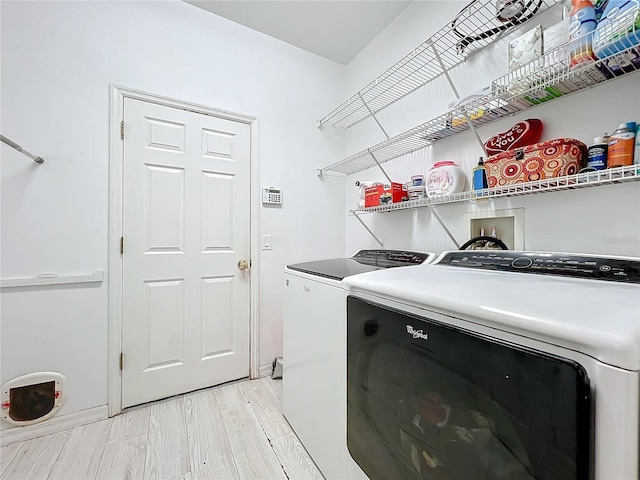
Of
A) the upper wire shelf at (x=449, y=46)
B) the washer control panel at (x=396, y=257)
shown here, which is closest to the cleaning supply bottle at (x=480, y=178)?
the washer control panel at (x=396, y=257)

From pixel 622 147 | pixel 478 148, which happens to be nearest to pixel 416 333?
pixel 622 147

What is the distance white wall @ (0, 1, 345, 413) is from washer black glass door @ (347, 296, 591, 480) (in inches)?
67.4

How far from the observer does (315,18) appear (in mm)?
2051

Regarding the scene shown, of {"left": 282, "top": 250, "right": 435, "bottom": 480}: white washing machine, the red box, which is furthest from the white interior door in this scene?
the red box

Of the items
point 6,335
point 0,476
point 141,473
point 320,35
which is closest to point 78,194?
point 6,335

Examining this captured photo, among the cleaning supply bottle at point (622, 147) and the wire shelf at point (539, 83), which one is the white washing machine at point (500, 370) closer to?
the cleaning supply bottle at point (622, 147)

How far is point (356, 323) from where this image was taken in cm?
99

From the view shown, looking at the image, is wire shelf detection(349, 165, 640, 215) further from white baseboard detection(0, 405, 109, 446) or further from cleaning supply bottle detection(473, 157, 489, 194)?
white baseboard detection(0, 405, 109, 446)

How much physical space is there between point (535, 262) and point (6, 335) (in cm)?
259

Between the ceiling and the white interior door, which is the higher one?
the ceiling

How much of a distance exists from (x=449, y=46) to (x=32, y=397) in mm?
3155

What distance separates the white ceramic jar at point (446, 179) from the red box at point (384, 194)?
0.26 metres

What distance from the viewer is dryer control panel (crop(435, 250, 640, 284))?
76 cm

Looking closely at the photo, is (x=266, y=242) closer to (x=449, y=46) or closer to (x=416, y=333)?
(x=416, y=333)
